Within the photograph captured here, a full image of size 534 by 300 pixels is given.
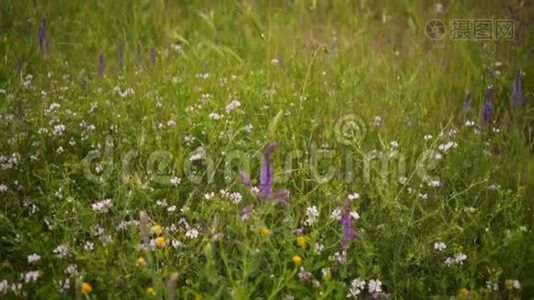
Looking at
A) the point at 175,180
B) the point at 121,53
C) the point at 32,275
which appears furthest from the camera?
the point at 121,53

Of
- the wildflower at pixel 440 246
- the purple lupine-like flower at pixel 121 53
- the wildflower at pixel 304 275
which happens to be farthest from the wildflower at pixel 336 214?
the purple lupine-like flower at pixel 121 53

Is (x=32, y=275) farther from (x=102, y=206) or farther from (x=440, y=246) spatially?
(x=440, y=246)

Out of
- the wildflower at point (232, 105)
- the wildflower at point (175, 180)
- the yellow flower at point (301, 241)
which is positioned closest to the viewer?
the yellow flower at point (301, 241)

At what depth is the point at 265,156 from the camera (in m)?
2.21

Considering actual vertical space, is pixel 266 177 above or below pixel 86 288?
above

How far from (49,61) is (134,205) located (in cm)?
179

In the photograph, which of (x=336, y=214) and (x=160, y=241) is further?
(x=336, y=214)

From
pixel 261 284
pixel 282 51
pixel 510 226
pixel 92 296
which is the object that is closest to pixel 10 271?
pixel 92 296

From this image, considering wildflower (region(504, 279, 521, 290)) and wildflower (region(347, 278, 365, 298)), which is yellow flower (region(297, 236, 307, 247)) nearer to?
wildflower (region(347, 278, 365, 298))

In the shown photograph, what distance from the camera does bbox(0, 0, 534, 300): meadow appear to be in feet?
8.13

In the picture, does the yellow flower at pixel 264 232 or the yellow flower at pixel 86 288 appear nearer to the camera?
the yellow flower at pixel 86 288

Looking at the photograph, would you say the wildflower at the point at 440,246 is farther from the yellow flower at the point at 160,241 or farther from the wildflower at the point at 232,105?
the wildflower at the point at 232,105

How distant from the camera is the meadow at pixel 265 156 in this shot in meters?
2.48

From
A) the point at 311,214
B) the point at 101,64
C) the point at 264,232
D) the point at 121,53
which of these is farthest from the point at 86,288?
the point at 121,53
